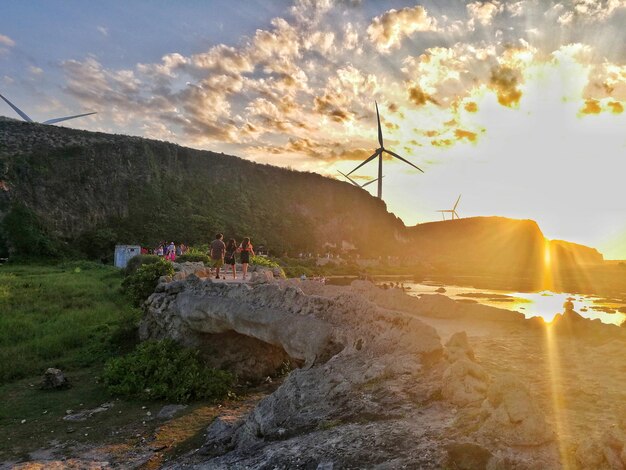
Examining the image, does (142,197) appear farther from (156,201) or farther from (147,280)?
(147,280)

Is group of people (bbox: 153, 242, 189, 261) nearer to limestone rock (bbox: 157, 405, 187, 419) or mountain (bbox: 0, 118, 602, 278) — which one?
mountain (bbox: 0, 118, 602, 278)

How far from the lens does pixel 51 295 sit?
24984mm

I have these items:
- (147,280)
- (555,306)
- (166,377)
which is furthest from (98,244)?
(555,306)

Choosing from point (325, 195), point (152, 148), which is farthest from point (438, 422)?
point (325, 195)

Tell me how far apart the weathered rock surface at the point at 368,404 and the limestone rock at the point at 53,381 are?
21.8 ft

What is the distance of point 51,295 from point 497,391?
26175mm

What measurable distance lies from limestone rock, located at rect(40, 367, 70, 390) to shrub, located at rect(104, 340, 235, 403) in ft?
4.32

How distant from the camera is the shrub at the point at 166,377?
1352cm

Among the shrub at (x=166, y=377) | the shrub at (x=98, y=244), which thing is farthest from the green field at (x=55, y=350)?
the shrub at (x=98, y=244)

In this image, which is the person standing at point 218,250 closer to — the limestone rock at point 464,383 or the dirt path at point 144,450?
the dirt path at point 144,450

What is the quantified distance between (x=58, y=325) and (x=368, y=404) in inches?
723

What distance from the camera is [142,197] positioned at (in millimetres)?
69875

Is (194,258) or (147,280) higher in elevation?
(194,258)

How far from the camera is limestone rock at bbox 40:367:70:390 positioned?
1422 centimetres
